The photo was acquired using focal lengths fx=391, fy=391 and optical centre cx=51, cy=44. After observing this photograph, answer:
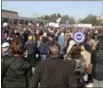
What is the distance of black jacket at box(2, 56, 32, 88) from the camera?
665 centimetres

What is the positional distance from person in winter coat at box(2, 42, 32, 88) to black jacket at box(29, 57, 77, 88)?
0.78 meters

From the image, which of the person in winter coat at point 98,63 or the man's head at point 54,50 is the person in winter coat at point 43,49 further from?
the man's head at point 54,50

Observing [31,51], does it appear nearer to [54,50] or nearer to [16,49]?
[16,49]

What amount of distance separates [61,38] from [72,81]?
53.4ft

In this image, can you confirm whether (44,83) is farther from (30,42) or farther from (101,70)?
(30,42)

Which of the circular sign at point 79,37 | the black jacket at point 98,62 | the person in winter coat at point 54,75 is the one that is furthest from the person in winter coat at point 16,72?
the circular sign at point 79,37

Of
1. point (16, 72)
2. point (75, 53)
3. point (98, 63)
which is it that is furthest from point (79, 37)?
point (16, 72)

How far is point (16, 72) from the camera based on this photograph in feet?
21.8

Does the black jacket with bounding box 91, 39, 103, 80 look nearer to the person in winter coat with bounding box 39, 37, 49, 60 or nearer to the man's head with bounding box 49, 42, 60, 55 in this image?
the man's head with bounding box 49, 42, 60, 55

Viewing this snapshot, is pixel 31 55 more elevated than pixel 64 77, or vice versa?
pixel 64 77

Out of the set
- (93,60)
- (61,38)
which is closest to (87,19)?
(61,38)

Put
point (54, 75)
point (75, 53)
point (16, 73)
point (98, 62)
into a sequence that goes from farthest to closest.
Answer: point (75, 53)
point (98, 62)
point (16, 73)
point (54, 75)

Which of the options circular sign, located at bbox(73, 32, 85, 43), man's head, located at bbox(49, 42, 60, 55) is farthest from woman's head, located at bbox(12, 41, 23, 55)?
circular sign, located at bbox(73, 32, 85, 43)

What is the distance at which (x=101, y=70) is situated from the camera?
30.9 feet
